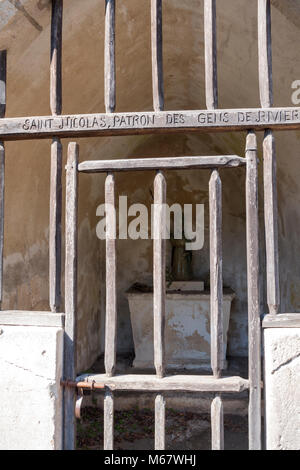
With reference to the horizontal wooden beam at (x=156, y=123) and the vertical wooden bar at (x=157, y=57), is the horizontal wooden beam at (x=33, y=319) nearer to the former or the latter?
the horizontal wooden beam at (x=156, y=123)

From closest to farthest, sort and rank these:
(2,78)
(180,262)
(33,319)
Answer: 1. (33,319)
2. (2,78)
3. (180,262)

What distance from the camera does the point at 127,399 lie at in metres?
5.18

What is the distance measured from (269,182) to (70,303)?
129 centimetres

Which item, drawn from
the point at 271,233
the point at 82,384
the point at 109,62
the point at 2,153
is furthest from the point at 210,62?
the point at 82,384

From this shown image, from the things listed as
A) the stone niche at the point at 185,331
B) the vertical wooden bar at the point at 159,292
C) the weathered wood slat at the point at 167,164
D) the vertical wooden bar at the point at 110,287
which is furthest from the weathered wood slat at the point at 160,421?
the stone niche at the point at 185,331

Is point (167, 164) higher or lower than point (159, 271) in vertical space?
higher

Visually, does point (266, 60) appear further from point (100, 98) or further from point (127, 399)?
point (127, 399)

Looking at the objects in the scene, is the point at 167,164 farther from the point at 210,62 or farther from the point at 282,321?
the point at 282,321

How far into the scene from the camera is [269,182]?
259 cm

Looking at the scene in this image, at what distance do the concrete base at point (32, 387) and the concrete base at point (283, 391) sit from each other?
1.13m

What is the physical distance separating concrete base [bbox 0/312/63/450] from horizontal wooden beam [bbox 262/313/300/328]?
1.13m

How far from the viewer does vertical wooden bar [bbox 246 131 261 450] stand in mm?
2541

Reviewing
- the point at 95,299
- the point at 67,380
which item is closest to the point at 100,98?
the point at 67,380

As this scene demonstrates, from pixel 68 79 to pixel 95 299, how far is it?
3599 mm
